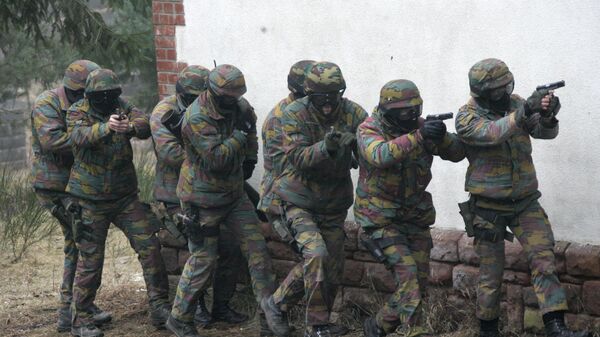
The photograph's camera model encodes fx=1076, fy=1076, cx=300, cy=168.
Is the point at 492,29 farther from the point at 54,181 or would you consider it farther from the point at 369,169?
the point at 54,181

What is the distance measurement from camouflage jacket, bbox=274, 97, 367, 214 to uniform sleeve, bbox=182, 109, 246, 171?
35cm

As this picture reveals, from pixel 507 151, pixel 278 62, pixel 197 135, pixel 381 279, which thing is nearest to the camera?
pixel 507 151

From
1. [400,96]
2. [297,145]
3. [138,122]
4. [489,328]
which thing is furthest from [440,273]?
[138,122]

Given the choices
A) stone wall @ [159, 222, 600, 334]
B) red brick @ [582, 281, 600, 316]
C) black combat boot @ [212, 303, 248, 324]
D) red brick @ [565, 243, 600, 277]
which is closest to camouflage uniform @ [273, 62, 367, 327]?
stone wall @ [159, 222, 600, 334]

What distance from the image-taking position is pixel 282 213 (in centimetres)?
722

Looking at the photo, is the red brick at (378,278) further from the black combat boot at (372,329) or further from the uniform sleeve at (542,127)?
the uniform sleeve at (542,127)

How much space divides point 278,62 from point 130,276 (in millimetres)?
2801

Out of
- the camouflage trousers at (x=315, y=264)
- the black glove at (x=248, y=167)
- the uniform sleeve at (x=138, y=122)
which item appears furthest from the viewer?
the black glove at (x=248, y=167)

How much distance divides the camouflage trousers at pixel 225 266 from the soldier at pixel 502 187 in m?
1.99

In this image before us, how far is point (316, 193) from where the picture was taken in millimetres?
7109

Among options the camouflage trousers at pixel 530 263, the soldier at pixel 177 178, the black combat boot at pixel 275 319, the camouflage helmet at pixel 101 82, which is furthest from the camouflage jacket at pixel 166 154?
the camouflage trousers at pixel 530 263

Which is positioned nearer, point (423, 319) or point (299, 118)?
point (299, 118)

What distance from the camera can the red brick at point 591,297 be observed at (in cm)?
686

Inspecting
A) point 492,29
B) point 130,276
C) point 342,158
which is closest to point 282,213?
point 342,158
